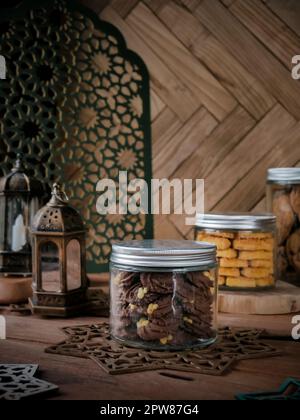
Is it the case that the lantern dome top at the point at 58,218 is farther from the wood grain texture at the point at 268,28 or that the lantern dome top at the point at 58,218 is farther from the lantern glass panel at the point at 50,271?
the wood grain texture at the point at 268,28

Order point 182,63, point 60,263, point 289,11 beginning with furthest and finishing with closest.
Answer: point 182,63 → point 289,11 → point 60,263

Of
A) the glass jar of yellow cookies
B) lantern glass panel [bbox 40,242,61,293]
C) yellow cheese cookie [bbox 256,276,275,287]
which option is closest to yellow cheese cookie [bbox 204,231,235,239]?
the glass jar of yellow cookies

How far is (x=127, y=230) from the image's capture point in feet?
4.91

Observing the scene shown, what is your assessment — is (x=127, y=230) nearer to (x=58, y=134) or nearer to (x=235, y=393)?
(x=58, y=134)

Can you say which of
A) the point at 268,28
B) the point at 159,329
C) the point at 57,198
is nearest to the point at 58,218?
the point at 57,198

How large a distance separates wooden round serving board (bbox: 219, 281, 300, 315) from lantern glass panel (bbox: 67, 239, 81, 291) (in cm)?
28

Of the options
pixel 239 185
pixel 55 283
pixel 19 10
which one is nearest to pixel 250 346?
pixel 55 283

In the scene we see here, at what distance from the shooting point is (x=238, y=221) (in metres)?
1.11

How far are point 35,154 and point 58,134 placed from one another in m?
0.08

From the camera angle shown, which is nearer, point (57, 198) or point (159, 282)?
point (159, 282)

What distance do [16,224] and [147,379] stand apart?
0.62m

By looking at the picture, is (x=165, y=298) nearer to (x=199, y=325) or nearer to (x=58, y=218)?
(x=199, y=325)

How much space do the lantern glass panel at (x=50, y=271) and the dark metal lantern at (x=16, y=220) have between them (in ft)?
0.20

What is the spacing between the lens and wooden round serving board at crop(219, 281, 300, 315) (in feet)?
3.53
